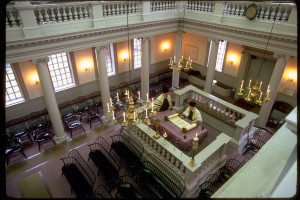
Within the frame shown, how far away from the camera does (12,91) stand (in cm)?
1066

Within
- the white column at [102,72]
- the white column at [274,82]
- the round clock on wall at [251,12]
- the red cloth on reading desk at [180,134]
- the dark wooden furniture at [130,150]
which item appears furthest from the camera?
the white column at [102,72]

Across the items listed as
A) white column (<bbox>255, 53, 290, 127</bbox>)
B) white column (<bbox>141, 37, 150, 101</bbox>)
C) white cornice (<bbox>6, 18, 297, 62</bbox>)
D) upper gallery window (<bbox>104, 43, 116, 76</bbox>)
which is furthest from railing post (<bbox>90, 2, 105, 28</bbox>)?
white column (<bbox>255, 53, 290, 127</bbox>)

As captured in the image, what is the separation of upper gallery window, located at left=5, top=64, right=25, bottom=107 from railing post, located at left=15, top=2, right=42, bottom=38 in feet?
12.7

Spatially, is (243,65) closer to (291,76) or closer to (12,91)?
(291,76)

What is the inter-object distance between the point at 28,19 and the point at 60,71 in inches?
193

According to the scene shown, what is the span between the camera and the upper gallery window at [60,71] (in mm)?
11555

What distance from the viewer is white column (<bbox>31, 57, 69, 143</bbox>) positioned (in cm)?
824

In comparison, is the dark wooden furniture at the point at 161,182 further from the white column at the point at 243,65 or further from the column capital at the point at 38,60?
the white column at the point at 243,65

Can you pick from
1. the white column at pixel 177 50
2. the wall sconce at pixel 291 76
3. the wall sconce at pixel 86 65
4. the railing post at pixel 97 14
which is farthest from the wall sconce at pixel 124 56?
the wall sconce at pixel 291 76

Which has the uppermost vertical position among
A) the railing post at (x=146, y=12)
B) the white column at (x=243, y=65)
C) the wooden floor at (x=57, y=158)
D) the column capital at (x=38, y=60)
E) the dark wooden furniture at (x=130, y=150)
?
the railing post at (x=146, y=12)

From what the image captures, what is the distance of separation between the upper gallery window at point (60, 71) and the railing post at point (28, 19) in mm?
4023

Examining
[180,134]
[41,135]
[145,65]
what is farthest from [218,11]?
[41,135]

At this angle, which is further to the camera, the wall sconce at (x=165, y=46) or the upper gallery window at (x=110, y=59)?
the wall sconce at (x=165, y=46)

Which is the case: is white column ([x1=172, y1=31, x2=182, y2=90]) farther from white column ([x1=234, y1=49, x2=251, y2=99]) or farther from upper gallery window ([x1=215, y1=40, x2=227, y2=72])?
white column ([x1=234, y1=49, x2=251, y2=99])
